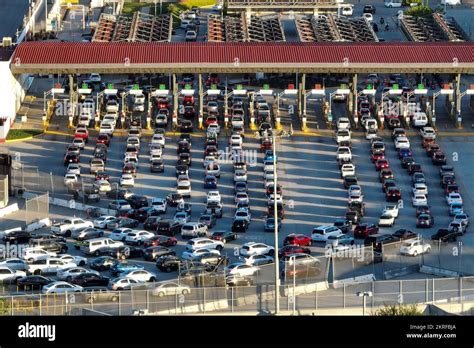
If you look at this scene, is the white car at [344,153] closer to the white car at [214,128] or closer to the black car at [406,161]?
the black car at [406,161]

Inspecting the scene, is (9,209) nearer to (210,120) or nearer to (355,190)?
(355,190)

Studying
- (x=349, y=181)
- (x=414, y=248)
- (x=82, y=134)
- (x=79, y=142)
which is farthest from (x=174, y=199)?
(x=414, y=248)

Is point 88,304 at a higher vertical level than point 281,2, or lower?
lower

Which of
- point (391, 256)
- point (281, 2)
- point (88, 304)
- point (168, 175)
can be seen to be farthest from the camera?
point (281, 2)

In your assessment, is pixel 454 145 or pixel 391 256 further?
Answer: pixel 454 145

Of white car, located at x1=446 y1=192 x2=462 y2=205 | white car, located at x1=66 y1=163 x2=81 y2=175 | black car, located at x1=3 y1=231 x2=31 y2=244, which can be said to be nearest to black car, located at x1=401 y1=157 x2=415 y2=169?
white car, located at x1=446 y1=192 x2=462 y2=205

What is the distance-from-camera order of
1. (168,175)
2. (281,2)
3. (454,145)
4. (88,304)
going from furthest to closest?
(281,2)
(454,145)
(168,175)
(88,304)
